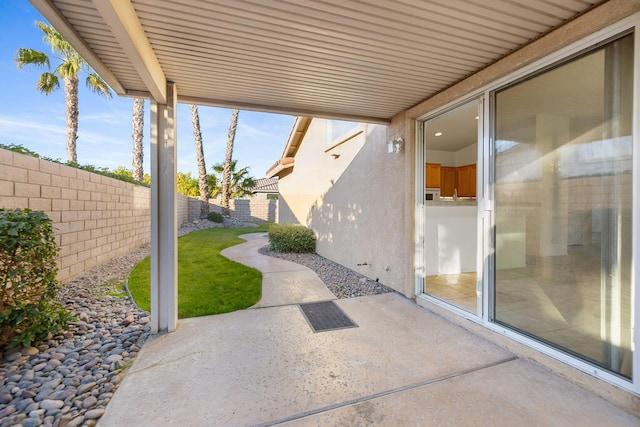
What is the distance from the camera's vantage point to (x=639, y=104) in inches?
79.0

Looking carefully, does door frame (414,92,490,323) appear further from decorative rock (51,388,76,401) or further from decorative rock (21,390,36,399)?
decorative rock (21,390,36,399)

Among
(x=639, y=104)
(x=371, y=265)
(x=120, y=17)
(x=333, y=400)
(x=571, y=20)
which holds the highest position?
(x=571, y=20)

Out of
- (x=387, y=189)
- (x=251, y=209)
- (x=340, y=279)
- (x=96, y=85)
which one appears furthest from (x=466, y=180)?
(x=251, y=209)

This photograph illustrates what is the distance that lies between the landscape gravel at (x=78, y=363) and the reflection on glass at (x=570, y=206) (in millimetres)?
3972

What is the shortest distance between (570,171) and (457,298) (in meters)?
2.47

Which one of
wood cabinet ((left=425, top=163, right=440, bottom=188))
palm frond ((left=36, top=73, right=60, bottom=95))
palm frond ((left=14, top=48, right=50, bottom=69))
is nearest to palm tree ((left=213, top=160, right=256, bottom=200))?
palm frond ((left=36, top=73, right=60, bottom=95))

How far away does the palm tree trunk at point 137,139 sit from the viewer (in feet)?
41.2

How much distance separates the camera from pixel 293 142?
11.3 meters

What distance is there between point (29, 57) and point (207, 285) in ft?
32.3

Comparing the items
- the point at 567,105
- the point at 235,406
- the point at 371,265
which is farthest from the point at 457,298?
the point at 235,406

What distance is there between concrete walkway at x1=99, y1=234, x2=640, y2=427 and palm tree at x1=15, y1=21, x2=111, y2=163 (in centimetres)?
995

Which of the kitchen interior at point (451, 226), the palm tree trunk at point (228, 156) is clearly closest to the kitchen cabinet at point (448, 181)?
the kitchen interior at point (451, 226)

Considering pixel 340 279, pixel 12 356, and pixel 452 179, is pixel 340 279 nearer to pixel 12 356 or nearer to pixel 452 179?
pixel 452 179

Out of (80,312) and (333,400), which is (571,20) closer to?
(333,400)
